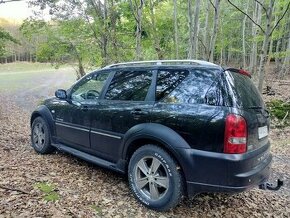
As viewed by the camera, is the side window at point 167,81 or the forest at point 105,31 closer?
the side window at point 167,81

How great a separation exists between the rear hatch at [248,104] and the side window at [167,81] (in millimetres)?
591

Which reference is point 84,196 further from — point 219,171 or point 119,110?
point 219,171

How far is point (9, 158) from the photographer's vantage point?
5.64 meters

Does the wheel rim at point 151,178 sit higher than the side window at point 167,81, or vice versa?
the side window at point 167,81

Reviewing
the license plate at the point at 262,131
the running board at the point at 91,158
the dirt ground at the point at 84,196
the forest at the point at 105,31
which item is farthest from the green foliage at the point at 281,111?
the running board at the point at 91,158

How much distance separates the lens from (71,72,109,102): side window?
197 inches

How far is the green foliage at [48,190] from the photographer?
3.94 m

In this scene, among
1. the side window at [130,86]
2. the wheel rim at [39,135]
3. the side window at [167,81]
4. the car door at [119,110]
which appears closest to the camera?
the side window at [167,81]

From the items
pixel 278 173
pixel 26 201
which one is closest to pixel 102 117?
pixel 26 201

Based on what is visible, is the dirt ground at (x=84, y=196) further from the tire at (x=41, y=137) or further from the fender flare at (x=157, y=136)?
the fender flare at (x=157, y=136)

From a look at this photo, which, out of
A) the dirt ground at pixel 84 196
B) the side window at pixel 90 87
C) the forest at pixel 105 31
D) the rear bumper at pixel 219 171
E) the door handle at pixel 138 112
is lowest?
the dirt ground at pixel 84 196

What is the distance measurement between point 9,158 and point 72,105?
1.65m

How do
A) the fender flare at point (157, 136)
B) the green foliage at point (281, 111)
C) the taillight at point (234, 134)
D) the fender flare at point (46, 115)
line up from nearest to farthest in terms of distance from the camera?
1. the taillight at point (234, 134)
2. the fender flare at point (157, 136)
3. the fender flare at point (46, 115)
4. the green foliage at point (281, 111)

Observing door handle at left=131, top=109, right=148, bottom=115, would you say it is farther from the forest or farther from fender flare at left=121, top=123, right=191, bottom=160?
the forest
